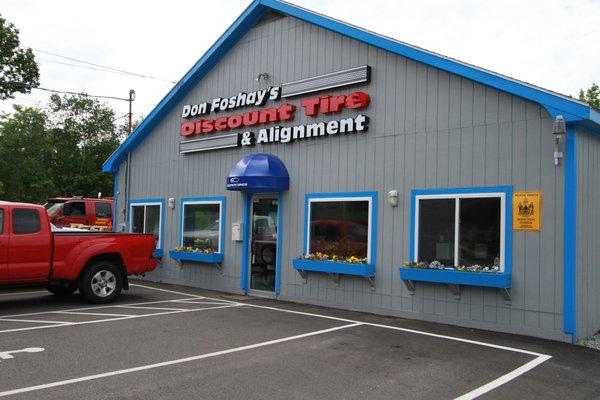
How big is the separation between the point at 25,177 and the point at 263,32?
2935cm

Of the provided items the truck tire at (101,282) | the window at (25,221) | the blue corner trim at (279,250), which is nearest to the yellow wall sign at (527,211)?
the blue corner trim at (279,250)

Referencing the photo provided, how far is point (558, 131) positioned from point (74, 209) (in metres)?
17.5

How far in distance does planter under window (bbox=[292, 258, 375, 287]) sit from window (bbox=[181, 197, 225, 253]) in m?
2.94

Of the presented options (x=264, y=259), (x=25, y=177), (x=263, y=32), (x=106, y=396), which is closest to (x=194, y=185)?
(x=264, y=259)

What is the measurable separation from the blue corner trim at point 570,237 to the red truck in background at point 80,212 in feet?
54.0

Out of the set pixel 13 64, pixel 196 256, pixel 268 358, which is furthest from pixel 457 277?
pixel 13 64

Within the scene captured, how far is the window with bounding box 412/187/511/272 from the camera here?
28.9ft

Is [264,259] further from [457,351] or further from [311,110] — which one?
[457,351]

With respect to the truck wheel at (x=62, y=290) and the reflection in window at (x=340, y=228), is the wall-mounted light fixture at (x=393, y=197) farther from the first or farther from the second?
the truck wheel at (x=62, y=290)

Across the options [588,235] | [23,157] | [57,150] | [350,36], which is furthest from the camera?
[57,150]

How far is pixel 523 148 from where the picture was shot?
8.60 meters

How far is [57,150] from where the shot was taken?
45.7 meters

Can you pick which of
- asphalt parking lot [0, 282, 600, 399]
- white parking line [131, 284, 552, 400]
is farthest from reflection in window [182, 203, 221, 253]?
white parking line [131, 284, 552, 400]

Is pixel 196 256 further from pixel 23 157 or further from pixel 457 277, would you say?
pixel 23 157
